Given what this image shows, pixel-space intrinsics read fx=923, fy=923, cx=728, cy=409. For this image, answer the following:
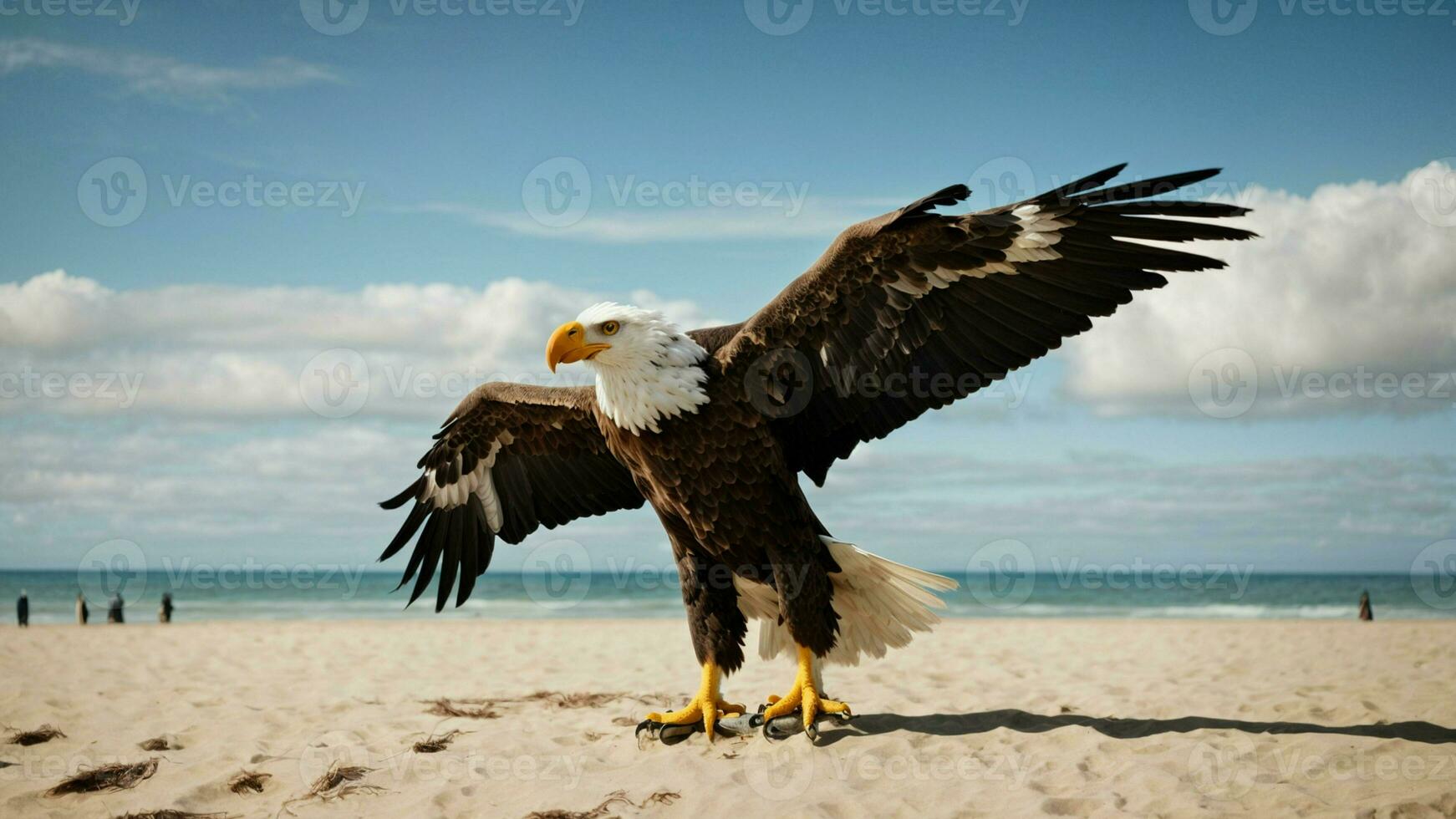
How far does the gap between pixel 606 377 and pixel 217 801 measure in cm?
277

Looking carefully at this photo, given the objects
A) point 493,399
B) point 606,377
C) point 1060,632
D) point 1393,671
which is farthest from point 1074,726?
point 1060,632

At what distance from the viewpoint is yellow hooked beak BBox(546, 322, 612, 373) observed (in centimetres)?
420

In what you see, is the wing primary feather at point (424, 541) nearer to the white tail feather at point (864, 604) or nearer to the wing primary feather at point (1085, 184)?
the white tail feather at point (864, 604)

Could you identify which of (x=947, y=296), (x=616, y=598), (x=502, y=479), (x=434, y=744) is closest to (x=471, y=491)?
(x=502, y=479)

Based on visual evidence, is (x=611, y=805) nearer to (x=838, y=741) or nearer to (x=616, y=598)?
(x=838, y=741)

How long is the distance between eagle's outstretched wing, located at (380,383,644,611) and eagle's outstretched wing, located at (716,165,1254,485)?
1254mm

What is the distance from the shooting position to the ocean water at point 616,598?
25.9 m

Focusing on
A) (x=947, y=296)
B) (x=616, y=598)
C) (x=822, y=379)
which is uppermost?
(x=947, y=296)

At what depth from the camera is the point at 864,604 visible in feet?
15.6

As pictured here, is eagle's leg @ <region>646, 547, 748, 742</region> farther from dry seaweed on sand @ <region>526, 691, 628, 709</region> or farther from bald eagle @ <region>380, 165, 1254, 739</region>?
dry seaweed on sand @ <region>526, 691, 628, 709</region>

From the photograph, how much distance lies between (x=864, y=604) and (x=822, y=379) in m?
1.23

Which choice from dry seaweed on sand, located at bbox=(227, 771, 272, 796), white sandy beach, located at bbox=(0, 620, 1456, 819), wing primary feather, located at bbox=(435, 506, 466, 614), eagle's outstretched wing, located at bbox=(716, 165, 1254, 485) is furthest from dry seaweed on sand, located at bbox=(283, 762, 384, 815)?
eagle's outstretched wing, located at bbox=(716, 165, 1254, 485)

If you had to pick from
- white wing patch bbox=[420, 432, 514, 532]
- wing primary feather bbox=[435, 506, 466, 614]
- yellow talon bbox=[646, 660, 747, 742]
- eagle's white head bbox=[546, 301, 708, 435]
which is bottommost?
yellow talon bbox=[646, 660, 747, 742]

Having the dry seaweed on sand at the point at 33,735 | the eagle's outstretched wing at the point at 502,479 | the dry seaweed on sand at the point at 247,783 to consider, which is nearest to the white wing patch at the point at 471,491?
the eagle's outstretched wing at the point at 502,479
